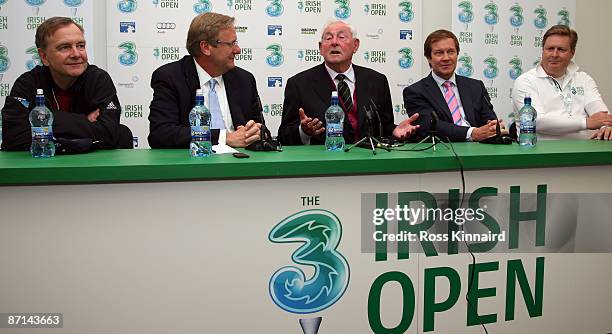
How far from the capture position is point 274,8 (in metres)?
4.61

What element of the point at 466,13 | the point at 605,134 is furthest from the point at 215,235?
the point at 466,13

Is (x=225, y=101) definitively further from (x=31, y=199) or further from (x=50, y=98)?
(x=31, y=199)

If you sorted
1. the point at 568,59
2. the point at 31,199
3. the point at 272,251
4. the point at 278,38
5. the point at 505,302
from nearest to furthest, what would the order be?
the point at 31,199, the point at 272,251, the point at 505,302, the point at 568,59, the point at 278,38

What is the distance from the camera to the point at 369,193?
2.36 meters

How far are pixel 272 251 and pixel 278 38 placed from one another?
8.80ft

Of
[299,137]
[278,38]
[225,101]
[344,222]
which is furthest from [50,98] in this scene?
[278,38]

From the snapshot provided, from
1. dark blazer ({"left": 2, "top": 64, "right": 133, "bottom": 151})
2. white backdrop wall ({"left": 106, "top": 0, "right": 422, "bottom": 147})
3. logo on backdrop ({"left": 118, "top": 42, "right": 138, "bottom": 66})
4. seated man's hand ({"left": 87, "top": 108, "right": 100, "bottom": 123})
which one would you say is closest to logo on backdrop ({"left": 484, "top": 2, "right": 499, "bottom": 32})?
white backdrop wall ({"left": 106, "top": 0, "right": 422, "bottom": 147})

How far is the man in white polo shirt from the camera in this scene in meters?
3.80

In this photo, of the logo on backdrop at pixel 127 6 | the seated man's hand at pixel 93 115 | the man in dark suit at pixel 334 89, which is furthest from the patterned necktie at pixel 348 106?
the logo on backdrop at pixel 127 6

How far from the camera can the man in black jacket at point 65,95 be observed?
105 inches

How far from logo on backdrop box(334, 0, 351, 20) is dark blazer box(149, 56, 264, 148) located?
1.71 meters

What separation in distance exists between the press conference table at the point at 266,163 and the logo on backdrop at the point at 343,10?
2.27 meters

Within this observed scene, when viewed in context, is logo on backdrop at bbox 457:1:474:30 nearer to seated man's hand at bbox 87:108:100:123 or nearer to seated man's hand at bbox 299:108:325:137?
seated man's hand at bbox 299:108:325:137

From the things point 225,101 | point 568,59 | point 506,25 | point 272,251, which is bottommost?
point 272,251
